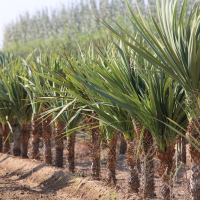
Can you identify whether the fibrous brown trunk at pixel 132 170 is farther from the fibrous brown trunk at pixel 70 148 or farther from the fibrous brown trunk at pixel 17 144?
the fibrous brown trunk at pixel 17 144

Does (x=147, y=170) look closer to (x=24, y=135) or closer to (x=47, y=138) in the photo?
→ (x=47, y=138)

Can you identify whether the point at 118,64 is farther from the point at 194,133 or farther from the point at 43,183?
the point at 43,183

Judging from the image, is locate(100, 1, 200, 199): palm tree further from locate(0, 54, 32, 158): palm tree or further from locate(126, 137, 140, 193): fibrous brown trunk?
locate(0, 54, 32, 158): palm tree

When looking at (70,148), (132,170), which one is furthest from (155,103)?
(70,148)

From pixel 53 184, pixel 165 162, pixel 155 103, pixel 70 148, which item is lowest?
pixel 53 184

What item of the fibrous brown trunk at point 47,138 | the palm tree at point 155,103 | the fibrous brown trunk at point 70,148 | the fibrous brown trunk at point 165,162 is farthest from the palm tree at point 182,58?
the fibrous brown trunk at point 47,138

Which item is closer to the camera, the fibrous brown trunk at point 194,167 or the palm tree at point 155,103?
the fibrous brown trunk at point 194,167

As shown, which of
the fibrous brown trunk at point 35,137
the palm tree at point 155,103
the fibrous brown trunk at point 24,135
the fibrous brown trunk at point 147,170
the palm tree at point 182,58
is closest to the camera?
the palm tree at point 182,58

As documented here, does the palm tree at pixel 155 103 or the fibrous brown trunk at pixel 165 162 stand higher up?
the palm tree at pixel 155 103

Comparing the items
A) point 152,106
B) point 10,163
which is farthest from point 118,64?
point 10,163

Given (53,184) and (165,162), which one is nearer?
(165,162)

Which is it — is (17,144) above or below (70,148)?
below

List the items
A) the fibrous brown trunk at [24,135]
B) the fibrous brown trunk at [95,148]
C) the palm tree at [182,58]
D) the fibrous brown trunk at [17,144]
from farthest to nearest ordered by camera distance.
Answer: the fibrous brown trunk at [17,144]
the fibrous brown trunk at [24,135]
the fibrous brown trunk at [95,148]
the palm tree at [182,58]

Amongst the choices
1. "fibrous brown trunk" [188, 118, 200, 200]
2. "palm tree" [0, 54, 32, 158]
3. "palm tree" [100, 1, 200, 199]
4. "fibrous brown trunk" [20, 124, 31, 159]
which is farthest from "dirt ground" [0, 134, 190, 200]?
"palm tree" [0, 54, 32, 158]
